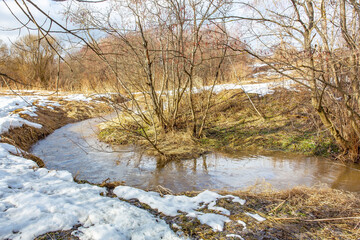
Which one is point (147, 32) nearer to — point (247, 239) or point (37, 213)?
point (37, 213)

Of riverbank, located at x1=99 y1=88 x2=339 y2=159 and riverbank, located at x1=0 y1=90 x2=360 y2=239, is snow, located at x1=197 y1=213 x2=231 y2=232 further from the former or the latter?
riverbank, located at x1=99 y1=88 x2=339 y2=159

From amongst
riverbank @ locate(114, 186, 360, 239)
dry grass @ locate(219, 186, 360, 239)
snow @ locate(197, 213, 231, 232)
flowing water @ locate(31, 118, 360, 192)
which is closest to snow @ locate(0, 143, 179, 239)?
riverbank @ locate(114, 186, 360, 239)

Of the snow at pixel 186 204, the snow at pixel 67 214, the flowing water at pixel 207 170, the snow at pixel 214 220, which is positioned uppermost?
the snow at pixel 67 214

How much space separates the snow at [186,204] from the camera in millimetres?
2381

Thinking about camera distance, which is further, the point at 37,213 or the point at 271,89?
the point at 271,89

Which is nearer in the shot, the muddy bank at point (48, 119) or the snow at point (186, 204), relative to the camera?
the snow at point (186, 204)

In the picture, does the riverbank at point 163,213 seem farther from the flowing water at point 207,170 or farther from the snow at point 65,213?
the flowing water at point 207,170

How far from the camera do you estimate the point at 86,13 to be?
518cm

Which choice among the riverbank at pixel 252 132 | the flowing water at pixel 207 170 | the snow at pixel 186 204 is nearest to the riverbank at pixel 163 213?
the snow at pixel 186 204

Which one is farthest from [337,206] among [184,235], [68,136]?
[68,136]

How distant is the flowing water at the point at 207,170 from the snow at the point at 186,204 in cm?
95

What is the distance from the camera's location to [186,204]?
2.78 m

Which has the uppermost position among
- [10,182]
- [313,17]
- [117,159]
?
[313,17]

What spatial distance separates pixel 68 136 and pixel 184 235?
672 centimetres
